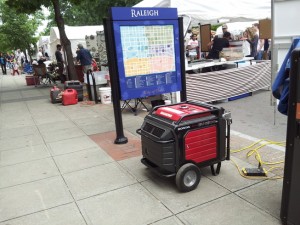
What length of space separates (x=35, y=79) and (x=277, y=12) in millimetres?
12403

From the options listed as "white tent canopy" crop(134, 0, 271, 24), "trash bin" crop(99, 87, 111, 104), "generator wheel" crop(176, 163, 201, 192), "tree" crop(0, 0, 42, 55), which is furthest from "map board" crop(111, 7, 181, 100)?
"tree" crop(0, 0, 42, 55)

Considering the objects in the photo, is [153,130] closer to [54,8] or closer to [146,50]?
[146,50]

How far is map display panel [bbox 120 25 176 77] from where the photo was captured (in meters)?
4.60

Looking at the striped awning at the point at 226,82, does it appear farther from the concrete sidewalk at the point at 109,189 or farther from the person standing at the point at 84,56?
the person standing at the point at 84,56

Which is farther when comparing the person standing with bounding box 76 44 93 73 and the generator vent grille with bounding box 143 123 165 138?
the person standing with bounding box 76 44 93 73

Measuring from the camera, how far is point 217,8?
789cm

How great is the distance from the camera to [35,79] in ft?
48.1

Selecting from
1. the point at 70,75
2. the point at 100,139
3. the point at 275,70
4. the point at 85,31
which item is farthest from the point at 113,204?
the point at 85,31

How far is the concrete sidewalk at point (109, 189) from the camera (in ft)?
9.42

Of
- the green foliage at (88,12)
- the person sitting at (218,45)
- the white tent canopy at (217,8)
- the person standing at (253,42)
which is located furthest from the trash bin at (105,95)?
the green foliage at (88,12)

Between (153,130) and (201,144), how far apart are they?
0.57 metres

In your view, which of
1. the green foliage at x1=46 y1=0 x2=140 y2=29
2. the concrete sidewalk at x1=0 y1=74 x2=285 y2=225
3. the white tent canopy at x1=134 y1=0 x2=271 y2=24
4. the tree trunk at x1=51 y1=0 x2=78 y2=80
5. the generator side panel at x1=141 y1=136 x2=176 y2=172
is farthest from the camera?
the green foliage at x1=46 y1=0 x2=140 y2=29

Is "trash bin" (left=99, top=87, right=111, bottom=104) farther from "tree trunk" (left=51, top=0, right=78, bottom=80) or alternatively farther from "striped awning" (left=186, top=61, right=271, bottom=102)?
"tree trunk" (left=51, top=0, right=78, bottom=80)

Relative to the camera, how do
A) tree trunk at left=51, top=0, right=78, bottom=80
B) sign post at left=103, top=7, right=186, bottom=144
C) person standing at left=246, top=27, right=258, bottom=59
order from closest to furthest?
sign post at left=103, top=7, right=186, bottom=144 < tree trunk at left=51, top=0, right=78, bottom=80 < person standing at left=246, top=27, right=258, bottom=59
